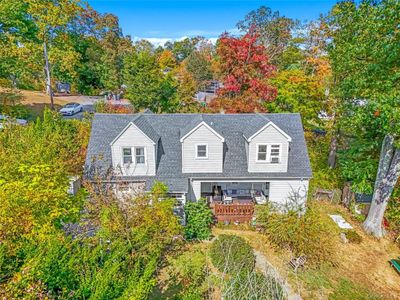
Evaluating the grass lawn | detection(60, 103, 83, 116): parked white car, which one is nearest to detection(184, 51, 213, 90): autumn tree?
detection(60, 103, 83, 116): parked white car

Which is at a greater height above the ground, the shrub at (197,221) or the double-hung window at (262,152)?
the double-hung window at (262,152)

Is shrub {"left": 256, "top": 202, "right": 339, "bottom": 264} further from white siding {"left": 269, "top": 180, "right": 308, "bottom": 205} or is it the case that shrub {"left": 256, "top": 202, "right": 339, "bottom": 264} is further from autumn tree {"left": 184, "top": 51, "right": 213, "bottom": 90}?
autumn tree {"left": 184, "top": 51, "right": 213, "bottom": 90}

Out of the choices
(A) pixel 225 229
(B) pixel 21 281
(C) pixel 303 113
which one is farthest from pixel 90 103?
A: (B) pixel 21 281

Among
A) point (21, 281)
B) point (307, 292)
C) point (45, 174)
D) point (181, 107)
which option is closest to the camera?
point (21, 281)

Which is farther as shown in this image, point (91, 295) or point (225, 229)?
point (225, 229)

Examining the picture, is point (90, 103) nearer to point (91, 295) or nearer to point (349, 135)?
point (349, 135)

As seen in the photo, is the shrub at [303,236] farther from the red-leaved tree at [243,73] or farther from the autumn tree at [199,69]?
the autumn tree at [199,69]

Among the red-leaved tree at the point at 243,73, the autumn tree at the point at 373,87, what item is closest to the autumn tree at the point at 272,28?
the red-leaved tree at the point at 243,73
